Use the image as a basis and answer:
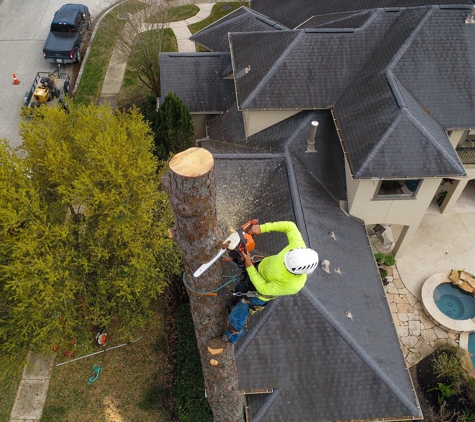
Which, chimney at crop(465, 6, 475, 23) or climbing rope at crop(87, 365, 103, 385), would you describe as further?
chimney at crop(465, 6, 475, 23)

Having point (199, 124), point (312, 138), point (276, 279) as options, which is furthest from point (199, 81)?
point (276, 279)

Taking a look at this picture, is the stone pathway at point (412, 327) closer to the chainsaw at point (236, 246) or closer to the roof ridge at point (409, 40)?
the roof ridge at point (409, 40)

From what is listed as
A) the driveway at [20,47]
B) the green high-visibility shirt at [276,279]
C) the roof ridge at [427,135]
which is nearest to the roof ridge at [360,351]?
the green high-visibility shirt at [276,279]

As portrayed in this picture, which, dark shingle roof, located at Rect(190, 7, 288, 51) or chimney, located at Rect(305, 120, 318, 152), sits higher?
dark shingle roof, located at Rect(190, 7, 288, 51)

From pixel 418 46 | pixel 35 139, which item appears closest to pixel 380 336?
pixel 418 46

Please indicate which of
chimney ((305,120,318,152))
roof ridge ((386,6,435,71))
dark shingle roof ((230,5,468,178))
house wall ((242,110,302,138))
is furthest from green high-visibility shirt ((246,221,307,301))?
roof ridge ((386,6,435,71))

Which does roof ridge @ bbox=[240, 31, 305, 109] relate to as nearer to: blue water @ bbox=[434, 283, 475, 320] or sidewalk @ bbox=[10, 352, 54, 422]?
blue water @ bbox=[434, 283, 475, 320]

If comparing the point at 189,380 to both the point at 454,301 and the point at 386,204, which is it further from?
the point at 454,301
